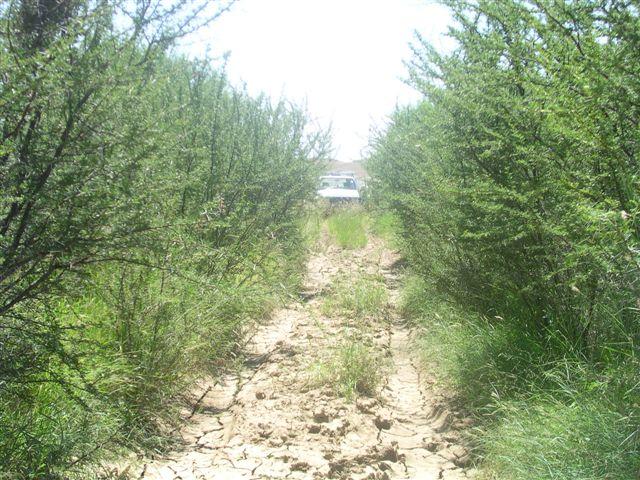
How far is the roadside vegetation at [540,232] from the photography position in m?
3.31

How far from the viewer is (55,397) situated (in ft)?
12.5

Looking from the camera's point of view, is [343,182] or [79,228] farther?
[343,182]

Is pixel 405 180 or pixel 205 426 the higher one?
pixel 405 180

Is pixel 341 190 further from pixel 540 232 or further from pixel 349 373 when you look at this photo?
pixel 540 232

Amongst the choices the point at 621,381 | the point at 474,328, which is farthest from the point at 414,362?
the point at 621,381

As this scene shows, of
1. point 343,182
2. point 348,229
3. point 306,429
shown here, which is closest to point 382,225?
point 348,229

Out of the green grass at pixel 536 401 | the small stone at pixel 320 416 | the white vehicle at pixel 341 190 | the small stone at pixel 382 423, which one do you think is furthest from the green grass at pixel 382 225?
the small stone at pixel 320 416

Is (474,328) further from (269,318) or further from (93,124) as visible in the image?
(93,124)

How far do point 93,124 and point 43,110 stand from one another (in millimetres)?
244

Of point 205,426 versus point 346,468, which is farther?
point 205,426

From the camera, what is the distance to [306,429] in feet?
15.1

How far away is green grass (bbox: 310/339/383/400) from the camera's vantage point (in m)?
5.29

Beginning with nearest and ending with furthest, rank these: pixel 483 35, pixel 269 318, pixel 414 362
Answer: pixel 483 35 → pixel 414 362 → pixel 269 318

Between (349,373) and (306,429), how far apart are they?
0.96 metres
